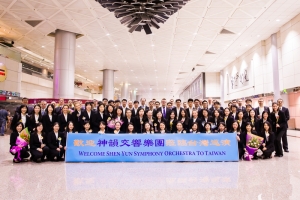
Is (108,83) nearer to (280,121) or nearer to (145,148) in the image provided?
(145,148)

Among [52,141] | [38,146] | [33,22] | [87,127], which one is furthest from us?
[33,22]

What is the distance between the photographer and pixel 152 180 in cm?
380

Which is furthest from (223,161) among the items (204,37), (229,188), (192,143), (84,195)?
(204,37)

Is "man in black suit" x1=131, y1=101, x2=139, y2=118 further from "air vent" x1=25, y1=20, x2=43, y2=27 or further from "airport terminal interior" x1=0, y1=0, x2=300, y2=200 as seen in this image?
"air vent" x1=25, y1=20, x2=43, y2=27

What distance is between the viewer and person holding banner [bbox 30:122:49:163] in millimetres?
5328

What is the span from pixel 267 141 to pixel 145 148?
3.27 meters

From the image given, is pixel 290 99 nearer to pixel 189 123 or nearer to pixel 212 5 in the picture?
pixel 212 5

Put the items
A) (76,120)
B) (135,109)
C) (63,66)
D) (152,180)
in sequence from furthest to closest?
(63,66)
(135,109)
(76,120)
(152,180)

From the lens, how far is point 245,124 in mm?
5984

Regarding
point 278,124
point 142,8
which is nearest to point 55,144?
point 142,8

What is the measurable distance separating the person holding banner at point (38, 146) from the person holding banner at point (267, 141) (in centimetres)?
552

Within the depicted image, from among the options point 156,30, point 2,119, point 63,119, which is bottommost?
point 2,119

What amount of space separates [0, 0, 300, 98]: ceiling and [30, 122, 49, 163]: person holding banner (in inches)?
239

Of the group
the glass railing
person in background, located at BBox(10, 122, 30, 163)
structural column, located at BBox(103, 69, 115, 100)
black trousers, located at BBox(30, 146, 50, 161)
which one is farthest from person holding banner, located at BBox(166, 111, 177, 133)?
structural column, located at BBox(103, 69, 115, 100)
